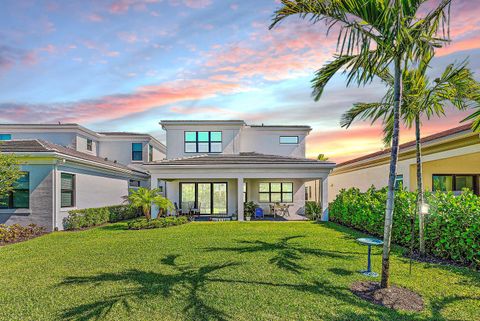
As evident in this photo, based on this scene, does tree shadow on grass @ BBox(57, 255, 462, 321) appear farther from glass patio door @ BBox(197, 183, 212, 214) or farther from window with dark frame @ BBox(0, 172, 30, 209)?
glass patio door @ BBox(197, 183, 212, 214)

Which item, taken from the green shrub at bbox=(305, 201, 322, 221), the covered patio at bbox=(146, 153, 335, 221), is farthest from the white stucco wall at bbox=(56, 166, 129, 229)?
the green shrub at bbox=(305, 201, 322, 221)

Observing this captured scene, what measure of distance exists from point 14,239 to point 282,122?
59.3ft

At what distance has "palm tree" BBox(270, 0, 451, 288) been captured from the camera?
530 centimetres

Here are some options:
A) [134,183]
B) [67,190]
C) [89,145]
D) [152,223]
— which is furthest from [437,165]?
[89,145]

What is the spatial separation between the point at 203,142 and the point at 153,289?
Answer: 50.4 ft

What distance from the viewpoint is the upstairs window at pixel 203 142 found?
67.1 ft

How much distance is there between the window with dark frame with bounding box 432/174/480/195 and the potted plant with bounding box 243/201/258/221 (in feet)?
35.2

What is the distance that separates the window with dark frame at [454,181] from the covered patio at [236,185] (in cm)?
655

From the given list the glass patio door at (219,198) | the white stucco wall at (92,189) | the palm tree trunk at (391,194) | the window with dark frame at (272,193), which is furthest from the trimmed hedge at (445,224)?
the white stucco wall at (92,189)

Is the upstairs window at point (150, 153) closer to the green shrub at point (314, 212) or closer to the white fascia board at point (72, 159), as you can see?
the white fascia board at point (72, 159)

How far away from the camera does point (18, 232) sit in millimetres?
11891

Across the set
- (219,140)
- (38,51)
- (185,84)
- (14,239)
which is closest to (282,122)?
(219,140)

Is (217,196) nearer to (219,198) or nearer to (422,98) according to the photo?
(219,198)

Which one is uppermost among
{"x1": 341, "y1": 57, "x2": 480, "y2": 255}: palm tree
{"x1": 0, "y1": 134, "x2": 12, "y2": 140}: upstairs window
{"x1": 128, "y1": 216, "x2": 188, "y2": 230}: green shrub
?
{"x1": 0, "y1": 134, "x2": 12, "y2": 140}: upstairs window
